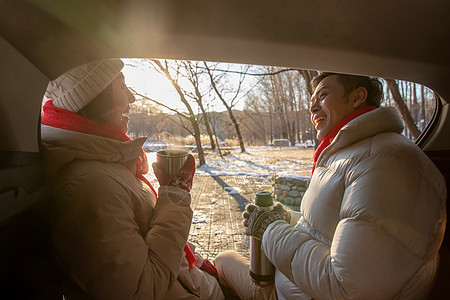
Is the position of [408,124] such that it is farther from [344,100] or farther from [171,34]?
[171,34]

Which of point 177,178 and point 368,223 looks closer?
point 368,223

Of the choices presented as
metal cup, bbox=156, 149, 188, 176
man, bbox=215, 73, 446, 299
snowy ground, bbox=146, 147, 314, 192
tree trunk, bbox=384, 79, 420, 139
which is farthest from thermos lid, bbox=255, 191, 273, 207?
tree trunk, bbox=384, 79, 420, 139

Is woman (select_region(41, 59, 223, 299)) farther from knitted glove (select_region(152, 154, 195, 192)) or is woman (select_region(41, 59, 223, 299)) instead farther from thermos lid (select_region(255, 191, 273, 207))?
thermos lid (select_region(255, 191, 273, 207))

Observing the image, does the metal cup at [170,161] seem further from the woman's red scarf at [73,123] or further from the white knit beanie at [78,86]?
the white knit beanie at [78,86]

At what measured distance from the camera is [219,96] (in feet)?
21.4

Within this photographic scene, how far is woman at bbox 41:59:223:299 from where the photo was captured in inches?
24.5

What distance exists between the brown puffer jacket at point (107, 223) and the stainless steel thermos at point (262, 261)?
416 millimetres

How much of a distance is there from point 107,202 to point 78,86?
1.49 ft

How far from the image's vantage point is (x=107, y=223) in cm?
63

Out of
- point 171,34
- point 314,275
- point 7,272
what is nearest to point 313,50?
point 171,34

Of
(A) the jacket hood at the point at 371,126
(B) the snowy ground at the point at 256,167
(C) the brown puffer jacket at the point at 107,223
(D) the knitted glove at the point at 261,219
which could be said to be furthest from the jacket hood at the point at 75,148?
(B) the snowy ground at the point at 256,167

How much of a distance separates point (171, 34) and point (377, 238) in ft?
2.73

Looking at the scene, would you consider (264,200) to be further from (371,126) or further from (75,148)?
(75,148)

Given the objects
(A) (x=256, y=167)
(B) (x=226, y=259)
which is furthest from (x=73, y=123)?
(A) (x=256, y=167)
